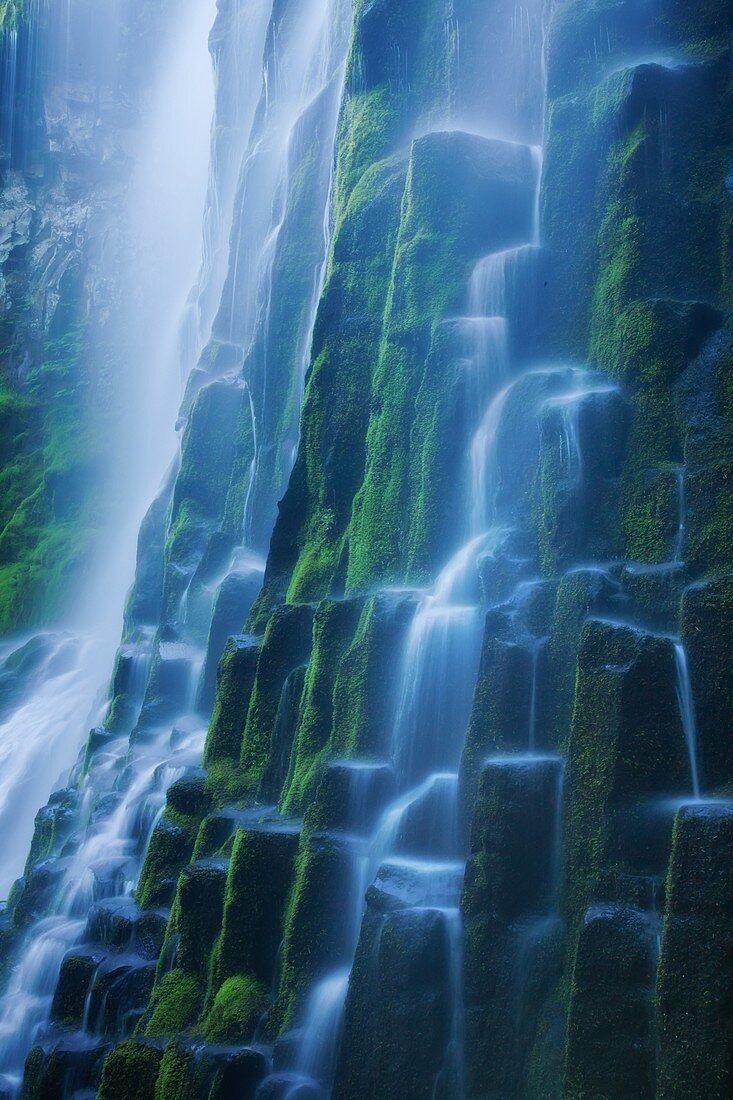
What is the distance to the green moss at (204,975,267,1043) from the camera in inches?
385

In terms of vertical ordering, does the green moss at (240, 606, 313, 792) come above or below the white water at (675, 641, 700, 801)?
above

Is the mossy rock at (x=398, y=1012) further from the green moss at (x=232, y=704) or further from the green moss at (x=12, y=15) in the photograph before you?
the green moss at (x=12, y=15)

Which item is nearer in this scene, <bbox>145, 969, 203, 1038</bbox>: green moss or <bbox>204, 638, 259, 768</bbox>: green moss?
<bbox>145, 969, 203, 1038</bbox>: green moss

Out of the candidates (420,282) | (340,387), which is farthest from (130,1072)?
(420,282)

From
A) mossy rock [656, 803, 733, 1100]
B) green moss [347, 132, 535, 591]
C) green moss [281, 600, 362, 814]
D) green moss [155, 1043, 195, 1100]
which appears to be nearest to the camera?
mossy rock [656, 803, 733, 1100]

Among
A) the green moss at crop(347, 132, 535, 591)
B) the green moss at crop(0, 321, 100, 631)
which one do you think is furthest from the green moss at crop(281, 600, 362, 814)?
the green moss at crop(0, 321, 100, 631)

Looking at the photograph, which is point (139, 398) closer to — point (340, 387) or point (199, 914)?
point (340, 387)

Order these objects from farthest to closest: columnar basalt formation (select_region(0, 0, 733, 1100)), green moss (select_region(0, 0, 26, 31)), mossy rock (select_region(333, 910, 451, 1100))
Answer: green moss (select_region(0, 0, 26, 31)) < mossy rock (select_region(333, 910, 451, 1100)) < columnar basalt formation (select_region(0, 0, 733, 1100))

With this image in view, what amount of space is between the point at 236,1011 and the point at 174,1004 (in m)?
1.26

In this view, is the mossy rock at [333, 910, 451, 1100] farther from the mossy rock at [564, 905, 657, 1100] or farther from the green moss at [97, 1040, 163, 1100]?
the green moss at [97, 1040, 163, 1100]

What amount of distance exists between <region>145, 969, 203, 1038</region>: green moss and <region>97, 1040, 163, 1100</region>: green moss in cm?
30

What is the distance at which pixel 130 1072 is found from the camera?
10125 mm

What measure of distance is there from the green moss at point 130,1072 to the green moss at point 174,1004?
296mm

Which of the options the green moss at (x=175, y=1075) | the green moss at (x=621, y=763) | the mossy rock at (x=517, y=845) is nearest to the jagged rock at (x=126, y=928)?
the green moss at (x=175, y=1075)
